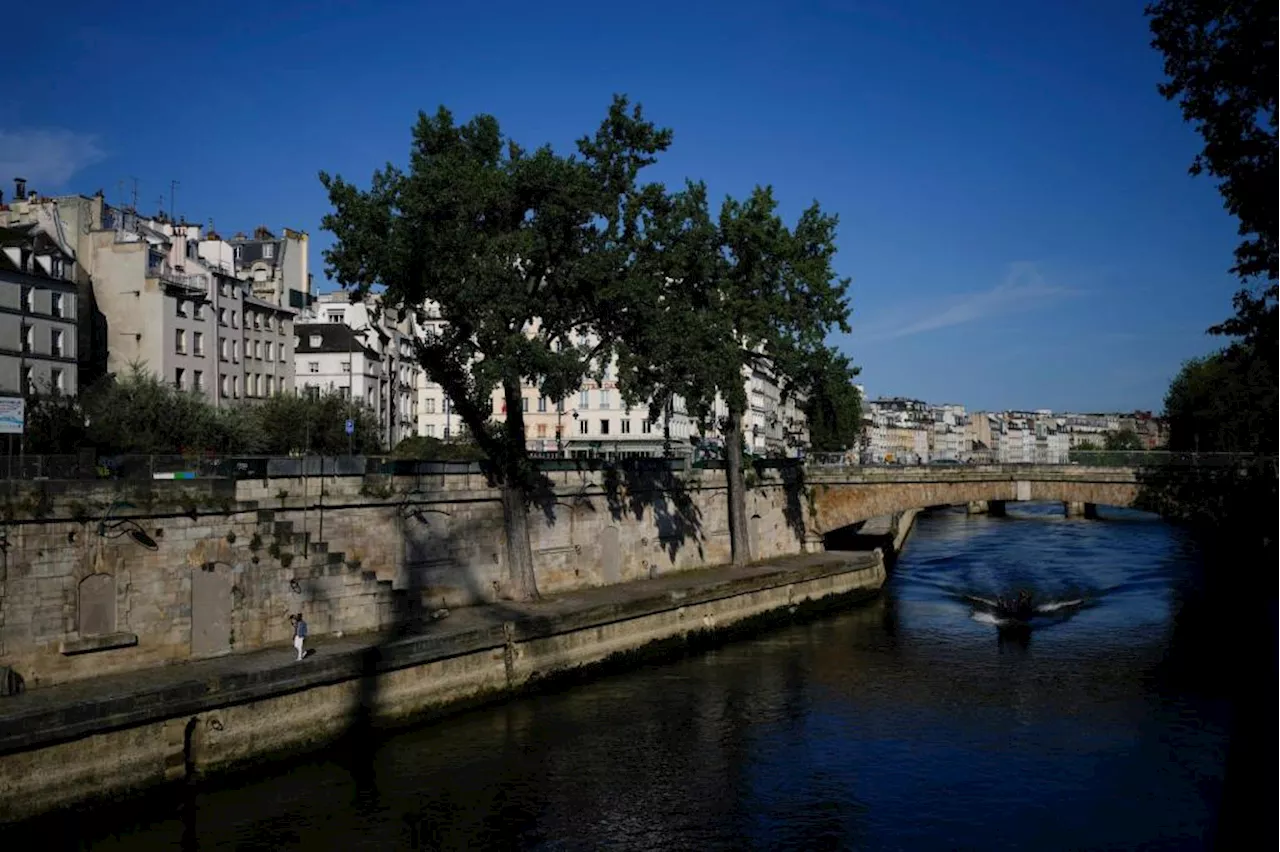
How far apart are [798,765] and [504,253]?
18107 mm

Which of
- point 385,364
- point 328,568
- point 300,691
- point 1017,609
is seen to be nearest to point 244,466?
point 328,568

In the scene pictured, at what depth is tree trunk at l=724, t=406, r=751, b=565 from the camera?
52.3 metres

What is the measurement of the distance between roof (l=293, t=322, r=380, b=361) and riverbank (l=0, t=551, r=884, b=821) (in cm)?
4660

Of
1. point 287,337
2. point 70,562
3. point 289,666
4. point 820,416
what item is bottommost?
point 289,666

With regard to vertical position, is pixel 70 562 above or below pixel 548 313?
below

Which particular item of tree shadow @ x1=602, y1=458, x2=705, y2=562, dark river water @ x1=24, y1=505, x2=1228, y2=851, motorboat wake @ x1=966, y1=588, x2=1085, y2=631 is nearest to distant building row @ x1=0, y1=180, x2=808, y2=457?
tree shadow @ x1=602, y1=458, x2=705, y2=562

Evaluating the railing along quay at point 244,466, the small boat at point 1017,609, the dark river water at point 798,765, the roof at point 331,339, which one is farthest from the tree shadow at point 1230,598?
the roof at point 331,339

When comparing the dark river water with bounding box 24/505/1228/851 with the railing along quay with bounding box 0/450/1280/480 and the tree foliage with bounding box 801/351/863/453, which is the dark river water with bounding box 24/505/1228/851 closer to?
the railing along quay with bounding box 0/450/1280/480

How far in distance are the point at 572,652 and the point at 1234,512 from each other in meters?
38.0

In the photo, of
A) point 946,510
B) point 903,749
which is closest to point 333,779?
point 903,749

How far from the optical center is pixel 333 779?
26.0 m

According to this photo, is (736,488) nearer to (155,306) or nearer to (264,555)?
(264,555)

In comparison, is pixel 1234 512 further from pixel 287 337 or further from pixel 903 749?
pixel 287 337

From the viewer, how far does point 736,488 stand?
52688mm
